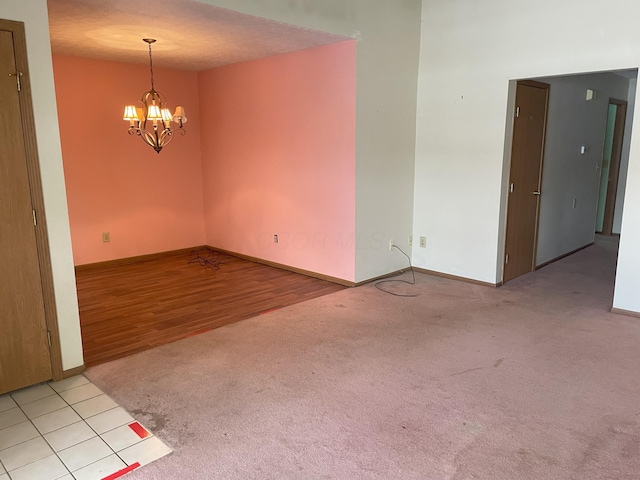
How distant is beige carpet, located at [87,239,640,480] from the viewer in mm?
2178

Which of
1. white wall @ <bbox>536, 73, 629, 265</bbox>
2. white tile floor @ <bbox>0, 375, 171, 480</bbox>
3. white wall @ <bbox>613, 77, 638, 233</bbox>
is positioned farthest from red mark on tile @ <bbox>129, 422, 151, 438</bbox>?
white wall @ <bbox>613, 77, 638, 233</bbox>

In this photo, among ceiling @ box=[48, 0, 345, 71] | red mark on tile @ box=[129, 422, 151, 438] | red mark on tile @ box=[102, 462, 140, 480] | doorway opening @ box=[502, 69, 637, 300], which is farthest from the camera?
doorway opening @ box=[502, 69, 637, 300]

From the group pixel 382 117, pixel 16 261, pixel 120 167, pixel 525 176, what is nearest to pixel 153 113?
pixel 120 167

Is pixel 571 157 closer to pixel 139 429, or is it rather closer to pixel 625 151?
pixel 625 151

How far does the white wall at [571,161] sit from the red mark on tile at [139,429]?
4.77 m

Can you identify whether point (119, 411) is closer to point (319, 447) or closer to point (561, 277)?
point (319, 447)

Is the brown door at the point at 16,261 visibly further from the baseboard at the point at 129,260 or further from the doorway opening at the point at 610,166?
the doorway opening at the point at 610,166

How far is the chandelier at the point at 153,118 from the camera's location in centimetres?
477

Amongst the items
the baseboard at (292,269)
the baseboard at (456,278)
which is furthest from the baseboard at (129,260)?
the baseboard at (456,278)

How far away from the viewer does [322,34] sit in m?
4.21

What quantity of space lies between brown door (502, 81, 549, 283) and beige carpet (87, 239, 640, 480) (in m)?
0.95

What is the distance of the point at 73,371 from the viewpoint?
3.04 m

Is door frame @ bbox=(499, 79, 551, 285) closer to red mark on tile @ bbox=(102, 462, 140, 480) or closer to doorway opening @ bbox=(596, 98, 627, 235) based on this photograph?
doorway opening @ bbox=(596, 98, 627, 235)

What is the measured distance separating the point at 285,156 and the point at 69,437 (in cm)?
364
